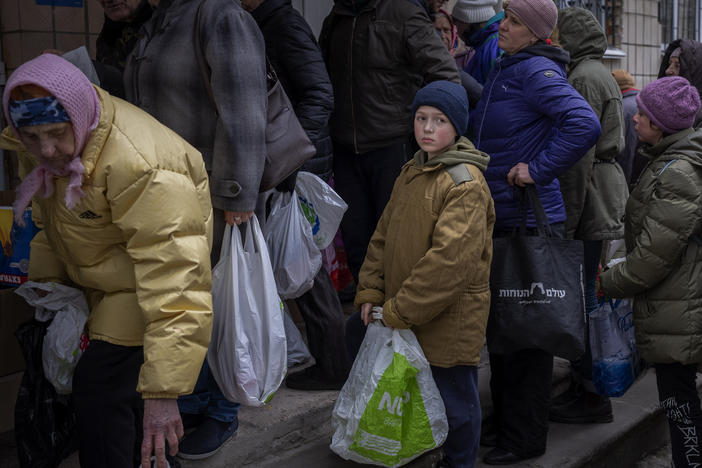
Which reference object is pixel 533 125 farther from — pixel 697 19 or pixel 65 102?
pixel 697 19

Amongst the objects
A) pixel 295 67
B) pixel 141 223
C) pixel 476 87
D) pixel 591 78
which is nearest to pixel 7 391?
pixel 141 223

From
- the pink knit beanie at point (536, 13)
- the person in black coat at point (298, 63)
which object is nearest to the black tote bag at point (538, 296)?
the pink knit beanie at point (536, 13)

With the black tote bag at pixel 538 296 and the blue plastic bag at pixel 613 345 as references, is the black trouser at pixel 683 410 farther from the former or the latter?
the black tote bag at pixel 538 296

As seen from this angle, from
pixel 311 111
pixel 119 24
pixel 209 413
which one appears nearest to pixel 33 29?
pixel 119 24

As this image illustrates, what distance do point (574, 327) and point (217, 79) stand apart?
5.73 ft

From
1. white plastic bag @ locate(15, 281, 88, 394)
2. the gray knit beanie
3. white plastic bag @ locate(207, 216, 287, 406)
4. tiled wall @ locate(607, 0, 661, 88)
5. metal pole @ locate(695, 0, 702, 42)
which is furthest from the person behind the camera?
metal pole @ locate(695, 0, 702, 42)

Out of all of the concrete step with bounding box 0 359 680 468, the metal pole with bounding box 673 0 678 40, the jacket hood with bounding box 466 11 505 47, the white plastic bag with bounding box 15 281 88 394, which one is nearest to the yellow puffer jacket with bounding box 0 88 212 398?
the white plastic bag with bounding box 15 281 88 394

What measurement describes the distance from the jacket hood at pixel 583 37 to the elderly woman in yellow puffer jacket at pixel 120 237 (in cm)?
252

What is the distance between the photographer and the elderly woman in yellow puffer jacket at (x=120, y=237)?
2086mm

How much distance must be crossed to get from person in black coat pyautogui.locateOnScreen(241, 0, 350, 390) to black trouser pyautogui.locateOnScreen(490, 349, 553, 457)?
774 mm

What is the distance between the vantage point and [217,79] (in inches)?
108

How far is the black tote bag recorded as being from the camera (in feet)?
10.5

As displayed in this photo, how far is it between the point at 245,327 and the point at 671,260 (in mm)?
Answer: 1822

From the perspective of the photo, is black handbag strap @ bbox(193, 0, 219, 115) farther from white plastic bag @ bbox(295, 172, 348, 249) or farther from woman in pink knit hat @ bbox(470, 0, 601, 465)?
woman in pink knit hat @ bbox(470, 0, 601, 465)
